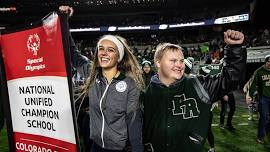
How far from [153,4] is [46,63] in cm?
4324

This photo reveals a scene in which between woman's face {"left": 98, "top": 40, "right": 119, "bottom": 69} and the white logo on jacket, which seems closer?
the white logo on jacket

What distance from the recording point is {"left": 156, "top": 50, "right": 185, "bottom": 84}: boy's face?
111 inches

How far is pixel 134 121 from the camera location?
2.85 m

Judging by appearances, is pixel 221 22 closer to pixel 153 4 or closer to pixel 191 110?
pixel 153 4

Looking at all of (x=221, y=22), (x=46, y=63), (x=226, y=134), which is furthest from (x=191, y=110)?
(x=221, y=22)

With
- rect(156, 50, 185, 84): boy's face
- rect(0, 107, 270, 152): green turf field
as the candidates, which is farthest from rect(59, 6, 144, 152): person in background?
rect(0, 107, 270, 152): green turf field

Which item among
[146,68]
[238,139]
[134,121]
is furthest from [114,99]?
[238,139]

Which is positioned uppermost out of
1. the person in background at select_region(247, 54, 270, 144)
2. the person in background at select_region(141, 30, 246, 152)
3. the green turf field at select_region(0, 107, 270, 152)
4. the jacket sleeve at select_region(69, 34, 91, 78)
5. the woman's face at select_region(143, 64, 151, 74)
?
the jacket sleeve at select_region(69, 34, 91, 78)

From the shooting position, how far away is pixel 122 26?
43781 millimetres

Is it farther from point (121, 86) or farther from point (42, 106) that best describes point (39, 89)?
point (121, 86)

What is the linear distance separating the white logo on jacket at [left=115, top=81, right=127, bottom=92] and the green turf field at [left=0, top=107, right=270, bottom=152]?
5.09 meters

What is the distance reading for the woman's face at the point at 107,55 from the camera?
3.04 m

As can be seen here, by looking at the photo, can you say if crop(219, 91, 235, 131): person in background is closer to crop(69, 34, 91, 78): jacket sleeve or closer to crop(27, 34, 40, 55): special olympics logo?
crop(69, 34, 91, 78): jacket sleeve

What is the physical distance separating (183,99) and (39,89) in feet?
3.64
